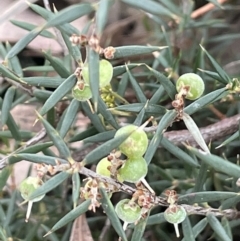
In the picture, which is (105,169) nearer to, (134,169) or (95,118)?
(134,169)

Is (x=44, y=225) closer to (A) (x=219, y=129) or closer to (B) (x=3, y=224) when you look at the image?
(B) (x=3, y=224)

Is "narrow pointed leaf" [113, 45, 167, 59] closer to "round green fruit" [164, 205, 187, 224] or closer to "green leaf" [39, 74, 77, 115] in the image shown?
"green leaf" [39, 74, 77, 115]

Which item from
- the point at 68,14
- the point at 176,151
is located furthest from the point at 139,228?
the point at 68,14

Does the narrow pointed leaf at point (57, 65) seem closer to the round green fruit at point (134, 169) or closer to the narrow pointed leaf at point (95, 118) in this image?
the narrow pointed leaf at point (95, 118)

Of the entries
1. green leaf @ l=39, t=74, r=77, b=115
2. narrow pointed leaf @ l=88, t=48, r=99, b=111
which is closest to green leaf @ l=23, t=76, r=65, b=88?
green leaf @ l=39, t=74, r=77, b=115

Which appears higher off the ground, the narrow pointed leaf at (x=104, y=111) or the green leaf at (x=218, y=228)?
the narrow pointed leaf at (x=104, y=111)

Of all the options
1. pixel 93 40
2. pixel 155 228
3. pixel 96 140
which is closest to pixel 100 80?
pixel 93 40

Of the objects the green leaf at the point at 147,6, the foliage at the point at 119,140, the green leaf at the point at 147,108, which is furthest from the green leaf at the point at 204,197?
the green leaf at the point at 147,6
